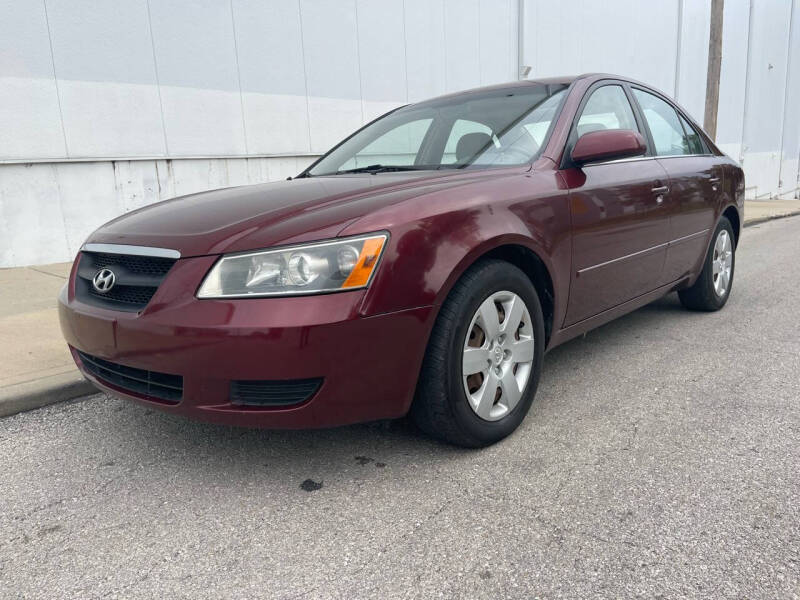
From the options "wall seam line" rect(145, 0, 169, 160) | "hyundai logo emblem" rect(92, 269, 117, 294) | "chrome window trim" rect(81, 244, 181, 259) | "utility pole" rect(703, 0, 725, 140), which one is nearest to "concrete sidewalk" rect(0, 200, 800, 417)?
"chrome window trim" rect(81, 244, 181, 259)

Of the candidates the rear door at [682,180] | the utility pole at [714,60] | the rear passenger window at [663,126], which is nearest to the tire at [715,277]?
the rear door at [682,180]

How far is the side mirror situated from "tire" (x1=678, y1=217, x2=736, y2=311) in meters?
1.85

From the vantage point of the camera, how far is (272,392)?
6.81ft

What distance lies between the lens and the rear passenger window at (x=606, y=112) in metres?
3.22

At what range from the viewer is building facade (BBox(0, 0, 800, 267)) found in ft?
19.9

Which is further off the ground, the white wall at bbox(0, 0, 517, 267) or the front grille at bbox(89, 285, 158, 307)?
the white wall at bbox(0, 0, 517, 267)

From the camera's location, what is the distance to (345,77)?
8.43 m

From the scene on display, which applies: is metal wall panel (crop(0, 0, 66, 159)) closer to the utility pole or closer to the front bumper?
the front bumper

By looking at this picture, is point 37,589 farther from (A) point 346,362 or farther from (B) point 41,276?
(B) point 41,276

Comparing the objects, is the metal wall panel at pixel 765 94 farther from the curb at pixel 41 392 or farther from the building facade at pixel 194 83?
the curb at pixel 41 392

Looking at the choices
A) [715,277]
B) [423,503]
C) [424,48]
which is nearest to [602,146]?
[423,503]

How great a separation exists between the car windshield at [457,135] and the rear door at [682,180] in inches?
38.6

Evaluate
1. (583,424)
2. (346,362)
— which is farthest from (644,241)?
(346,362)

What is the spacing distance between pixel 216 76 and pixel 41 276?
296 centimetres
